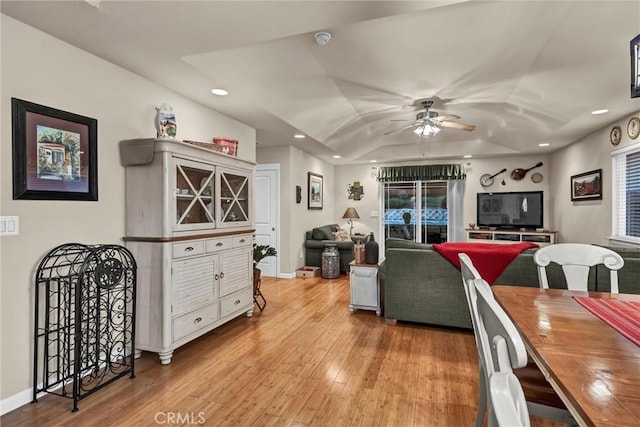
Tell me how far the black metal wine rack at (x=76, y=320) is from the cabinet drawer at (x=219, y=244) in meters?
0.64

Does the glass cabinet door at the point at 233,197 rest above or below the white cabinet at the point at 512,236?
above

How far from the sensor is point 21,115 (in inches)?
76.4

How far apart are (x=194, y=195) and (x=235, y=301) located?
116 centimetres

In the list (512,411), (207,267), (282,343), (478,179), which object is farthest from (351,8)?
(478,179)

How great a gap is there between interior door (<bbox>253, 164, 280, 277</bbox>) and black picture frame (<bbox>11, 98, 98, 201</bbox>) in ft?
10.8

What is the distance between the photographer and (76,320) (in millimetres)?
1944

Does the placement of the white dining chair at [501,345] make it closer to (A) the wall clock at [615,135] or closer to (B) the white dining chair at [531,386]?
(B) the white dining chair at [531,386]

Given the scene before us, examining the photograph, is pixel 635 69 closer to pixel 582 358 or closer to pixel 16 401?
pixel 582 358

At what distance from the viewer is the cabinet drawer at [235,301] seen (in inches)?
120

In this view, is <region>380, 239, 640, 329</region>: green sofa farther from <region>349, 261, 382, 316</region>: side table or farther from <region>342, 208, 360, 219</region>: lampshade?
<region>342, 208, 360, 219</region>: lampshade

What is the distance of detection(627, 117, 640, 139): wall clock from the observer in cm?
350

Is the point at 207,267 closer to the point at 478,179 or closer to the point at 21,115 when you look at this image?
the point at 21,115

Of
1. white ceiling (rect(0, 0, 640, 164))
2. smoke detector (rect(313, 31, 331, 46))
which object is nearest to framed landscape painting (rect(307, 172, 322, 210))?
white ceiling (rect(0, 0, 640, 164))

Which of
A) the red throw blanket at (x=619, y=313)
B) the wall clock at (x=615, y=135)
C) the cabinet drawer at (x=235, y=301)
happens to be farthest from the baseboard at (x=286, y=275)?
the wall clock at (x=615, y=135)
